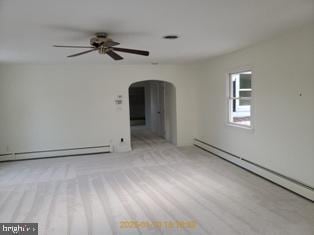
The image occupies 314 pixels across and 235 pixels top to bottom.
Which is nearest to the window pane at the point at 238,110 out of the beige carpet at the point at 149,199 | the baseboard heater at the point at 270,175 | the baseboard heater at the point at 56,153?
the baseboard heater at the point at 270,175

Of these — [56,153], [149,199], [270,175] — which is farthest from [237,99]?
[56,153]

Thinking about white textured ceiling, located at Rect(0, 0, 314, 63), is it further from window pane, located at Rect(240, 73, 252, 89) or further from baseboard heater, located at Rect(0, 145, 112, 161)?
baseboard heater, located at Rect(0, 145, 112, 161)

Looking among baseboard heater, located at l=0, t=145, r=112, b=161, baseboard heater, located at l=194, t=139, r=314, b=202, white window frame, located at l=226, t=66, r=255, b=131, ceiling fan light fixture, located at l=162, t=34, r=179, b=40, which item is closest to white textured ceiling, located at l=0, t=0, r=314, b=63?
ceiling fan light fixture, located at l=162, t=34, r=179, b=40

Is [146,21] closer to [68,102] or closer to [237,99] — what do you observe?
[237,99]

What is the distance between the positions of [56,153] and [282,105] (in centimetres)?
517

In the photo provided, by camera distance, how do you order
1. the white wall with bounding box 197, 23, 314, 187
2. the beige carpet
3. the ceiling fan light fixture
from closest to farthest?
1. the beige carpet
2. the white wall with bounding box 197, 23, 314, 187
3. the ceiling fan light fixture

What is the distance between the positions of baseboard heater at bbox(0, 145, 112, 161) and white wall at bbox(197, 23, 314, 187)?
129 inches

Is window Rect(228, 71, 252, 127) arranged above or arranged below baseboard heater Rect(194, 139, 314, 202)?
above

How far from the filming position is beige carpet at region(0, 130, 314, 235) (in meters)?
2.88

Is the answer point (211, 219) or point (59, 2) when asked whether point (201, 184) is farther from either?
point (59, 2)

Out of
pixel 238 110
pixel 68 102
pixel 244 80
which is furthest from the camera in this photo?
pixel 68 102

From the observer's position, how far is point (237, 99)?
17.5ft

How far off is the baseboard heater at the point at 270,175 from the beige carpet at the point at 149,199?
Answer: 0.10m

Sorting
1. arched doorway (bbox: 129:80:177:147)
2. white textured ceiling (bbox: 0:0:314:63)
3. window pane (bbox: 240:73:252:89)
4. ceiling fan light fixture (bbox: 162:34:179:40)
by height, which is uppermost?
white textured ceiling (bbox: 0:0:314:63)
